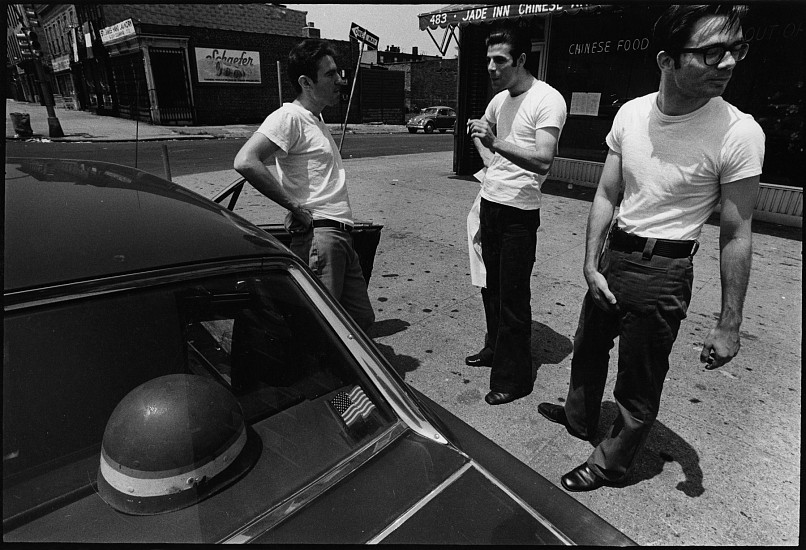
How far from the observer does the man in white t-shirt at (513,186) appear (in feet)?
8.29

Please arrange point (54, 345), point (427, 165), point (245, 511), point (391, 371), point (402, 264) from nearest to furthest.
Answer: point (245, 511), point (54, 345), point (391, 371), point (402, 264), point (427, 165)

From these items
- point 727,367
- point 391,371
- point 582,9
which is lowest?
point 727,367

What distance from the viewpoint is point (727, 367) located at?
3301 mm

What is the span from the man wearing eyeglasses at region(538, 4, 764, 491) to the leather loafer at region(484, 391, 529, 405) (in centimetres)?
66

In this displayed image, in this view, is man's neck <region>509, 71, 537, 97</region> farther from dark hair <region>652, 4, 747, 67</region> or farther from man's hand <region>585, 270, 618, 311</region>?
man's hand <region>585, 270, 618, 311</region>

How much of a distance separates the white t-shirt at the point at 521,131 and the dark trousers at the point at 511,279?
0.08m

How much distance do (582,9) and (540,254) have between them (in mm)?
3644

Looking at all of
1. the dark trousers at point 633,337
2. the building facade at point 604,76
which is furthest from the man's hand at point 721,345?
the building facade at point 604,76

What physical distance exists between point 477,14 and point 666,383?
672 cm

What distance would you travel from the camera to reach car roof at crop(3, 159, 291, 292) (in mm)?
1261

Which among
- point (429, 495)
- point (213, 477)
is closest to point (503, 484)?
point (429, 495)

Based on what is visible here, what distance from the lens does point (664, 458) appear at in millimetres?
2449

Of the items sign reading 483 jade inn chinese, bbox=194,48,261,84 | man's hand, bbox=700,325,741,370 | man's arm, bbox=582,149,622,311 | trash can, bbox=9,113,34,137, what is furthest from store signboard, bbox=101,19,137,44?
man's hand, bbox=700,325,741,370

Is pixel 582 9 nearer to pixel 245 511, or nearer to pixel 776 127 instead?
pixel 776 127
